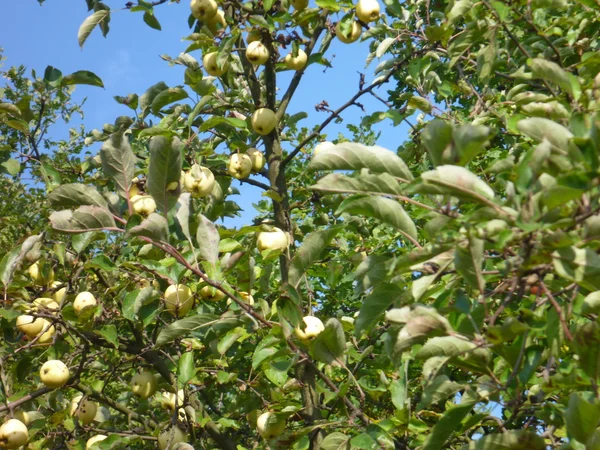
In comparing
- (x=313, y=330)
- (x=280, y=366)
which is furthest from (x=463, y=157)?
(x=313, y=330)

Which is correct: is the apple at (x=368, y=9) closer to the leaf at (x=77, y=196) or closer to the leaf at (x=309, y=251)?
the leaf at (x=309, y=251)

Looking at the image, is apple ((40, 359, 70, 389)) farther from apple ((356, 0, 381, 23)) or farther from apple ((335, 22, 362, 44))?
apple ((356, 0, 381, 23))

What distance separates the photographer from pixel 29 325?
3.29 meters

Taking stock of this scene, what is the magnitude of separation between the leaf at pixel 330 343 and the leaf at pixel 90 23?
2.42 m

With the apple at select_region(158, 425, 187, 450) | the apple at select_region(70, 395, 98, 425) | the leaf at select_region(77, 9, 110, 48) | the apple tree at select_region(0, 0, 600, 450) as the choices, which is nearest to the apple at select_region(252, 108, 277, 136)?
the apple tree at select_region(0, 0, 600, 450)

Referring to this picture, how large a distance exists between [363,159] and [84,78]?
2376mm

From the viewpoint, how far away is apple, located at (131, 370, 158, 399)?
3570 mm

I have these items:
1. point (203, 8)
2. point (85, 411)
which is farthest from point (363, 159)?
point (85, 411)

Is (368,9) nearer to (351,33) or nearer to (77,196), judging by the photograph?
(351,33)

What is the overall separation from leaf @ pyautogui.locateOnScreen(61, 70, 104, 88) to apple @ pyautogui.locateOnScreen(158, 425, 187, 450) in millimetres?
1854

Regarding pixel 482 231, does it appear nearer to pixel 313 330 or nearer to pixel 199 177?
pixel 313 330

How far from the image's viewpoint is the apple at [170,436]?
306 cm

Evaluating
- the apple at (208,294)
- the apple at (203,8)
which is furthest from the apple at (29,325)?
the apple at (203,8)

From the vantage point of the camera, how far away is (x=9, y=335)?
317cm
